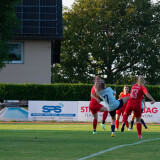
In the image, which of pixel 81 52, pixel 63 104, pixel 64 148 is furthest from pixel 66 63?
pixel 64 148

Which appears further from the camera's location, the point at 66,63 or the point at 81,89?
the point at 66,63

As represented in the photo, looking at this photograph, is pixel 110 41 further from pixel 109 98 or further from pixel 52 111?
pixel 109 98

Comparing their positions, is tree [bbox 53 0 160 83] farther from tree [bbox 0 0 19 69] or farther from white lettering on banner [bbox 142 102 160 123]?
tree [bbox 0 0 19 69]

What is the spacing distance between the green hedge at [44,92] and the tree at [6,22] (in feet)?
59.3

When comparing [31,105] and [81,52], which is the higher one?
[81,52]

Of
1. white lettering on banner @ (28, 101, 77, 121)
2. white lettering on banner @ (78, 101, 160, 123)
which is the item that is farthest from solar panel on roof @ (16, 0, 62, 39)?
white lettering on banner @ (78, 101, 160, 123)

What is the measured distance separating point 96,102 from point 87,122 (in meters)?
13.7

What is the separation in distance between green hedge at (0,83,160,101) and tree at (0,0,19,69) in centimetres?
1808

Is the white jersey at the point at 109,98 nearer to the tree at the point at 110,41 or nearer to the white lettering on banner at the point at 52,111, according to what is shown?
the white lettering on banner at the point at 52,111

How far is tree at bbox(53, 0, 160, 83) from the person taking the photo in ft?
186

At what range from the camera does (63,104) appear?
31672 millimetres

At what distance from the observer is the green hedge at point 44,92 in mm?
34781

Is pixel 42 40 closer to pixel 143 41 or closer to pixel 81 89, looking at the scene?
pixel 81 89

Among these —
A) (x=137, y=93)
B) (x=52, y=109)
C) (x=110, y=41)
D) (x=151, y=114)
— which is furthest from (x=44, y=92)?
(x=110, y=41)
